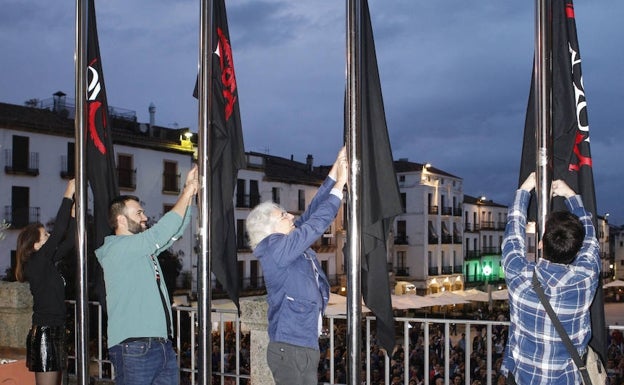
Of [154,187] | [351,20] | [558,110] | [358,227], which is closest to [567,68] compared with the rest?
[558,110]

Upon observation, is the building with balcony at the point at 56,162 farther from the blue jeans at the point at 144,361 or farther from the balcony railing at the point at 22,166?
the blue jeans at the point at 144,361

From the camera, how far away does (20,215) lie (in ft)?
106

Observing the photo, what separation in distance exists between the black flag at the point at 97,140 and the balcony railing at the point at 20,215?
2839 cm

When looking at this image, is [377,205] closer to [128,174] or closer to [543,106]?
[543,106]

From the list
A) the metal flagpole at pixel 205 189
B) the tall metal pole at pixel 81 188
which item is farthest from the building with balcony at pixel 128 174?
the metal flagpole at pixel 205 189

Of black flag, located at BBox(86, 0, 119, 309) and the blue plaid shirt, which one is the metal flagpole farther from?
the blue plaid shirt

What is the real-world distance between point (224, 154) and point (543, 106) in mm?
2187

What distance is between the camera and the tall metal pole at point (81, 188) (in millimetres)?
5070

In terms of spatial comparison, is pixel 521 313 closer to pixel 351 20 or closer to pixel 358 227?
pixel 358 227

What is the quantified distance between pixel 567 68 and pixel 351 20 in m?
1.46

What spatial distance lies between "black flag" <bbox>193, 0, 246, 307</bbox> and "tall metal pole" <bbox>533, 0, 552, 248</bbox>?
203 centimetres

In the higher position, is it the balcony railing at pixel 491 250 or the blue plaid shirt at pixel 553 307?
the blue plaid shirt at pixel 553 307

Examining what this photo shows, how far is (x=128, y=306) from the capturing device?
14.8ft

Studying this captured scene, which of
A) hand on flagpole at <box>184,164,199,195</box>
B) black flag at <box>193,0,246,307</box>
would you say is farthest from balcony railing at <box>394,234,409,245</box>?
hand on flagpole at <box>184,164,199,195</box>
